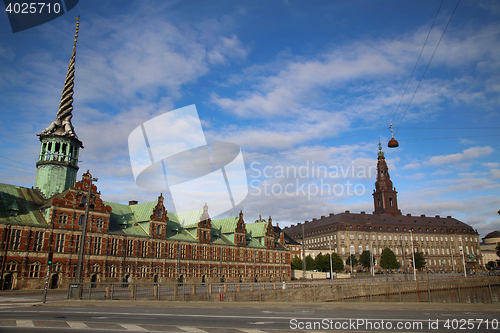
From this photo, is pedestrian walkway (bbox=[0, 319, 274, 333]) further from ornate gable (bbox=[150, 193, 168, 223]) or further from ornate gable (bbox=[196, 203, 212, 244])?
ornate gable (bbox=[196, 203, 212, 244])

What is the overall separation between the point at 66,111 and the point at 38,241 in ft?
78.8

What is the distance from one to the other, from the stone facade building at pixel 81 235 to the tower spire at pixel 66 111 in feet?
0.51

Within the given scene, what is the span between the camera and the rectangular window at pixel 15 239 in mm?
47031

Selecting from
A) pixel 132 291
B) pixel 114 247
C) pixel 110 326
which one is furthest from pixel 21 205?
pixel 110 326

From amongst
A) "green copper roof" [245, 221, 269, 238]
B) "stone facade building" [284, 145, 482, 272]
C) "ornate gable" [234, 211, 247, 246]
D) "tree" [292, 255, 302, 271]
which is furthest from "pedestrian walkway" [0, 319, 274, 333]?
"stone facade building" [284, 145, 482, 272]

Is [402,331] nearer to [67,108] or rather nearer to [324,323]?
[324,323]

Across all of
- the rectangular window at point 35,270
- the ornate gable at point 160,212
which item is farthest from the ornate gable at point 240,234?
the rectangular window at point 35,270

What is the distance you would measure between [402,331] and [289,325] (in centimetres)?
439

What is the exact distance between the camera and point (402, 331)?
13.4m

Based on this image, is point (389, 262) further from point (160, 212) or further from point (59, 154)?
point (59, 154)

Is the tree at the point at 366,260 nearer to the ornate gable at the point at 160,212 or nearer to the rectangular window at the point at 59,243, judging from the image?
the ornate gable at the point at 160,212

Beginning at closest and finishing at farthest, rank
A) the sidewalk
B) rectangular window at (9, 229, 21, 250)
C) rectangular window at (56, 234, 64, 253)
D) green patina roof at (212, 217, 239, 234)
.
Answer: the sidewalk, rectangular window at (9, 229, 21, 250), rectangular window at (56, 234, 64, 253), green patina roof at (212, 217, 239, 234)

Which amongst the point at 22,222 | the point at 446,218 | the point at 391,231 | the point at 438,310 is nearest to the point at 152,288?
the point at 438,310

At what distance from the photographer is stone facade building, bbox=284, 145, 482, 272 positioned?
149 metres
